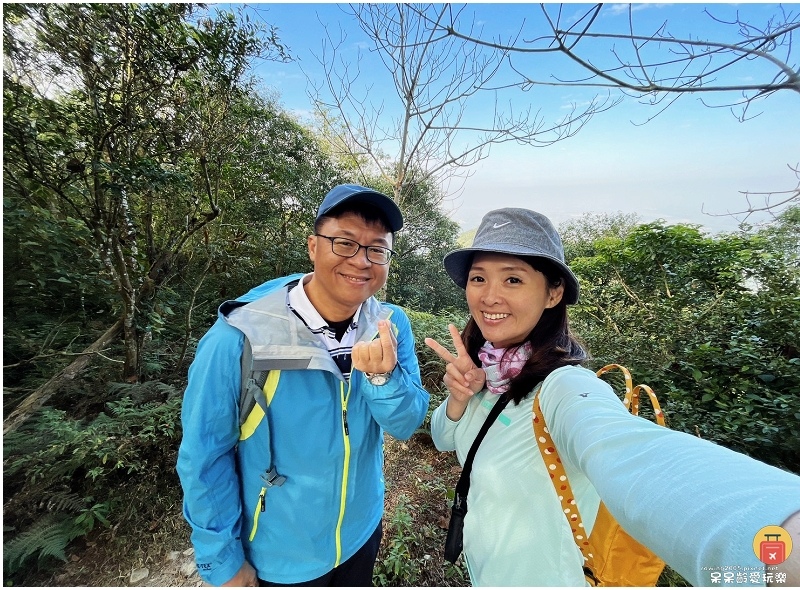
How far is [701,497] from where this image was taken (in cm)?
51

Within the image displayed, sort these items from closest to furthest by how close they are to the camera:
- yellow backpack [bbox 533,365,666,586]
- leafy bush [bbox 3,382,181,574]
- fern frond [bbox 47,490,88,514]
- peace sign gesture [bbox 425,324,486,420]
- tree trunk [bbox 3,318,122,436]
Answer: yellow backpack [bbox 533,365,666,586]
peace sign gesture [bbox 425,324,486,420]
leafy bush [bbox 3,382,181,574]
fern frond [bbox 47,490,88,514]
tree trunk [bbox 3,318,122,436]

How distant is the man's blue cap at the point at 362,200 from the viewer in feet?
3.50

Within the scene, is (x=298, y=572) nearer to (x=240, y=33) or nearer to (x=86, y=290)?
(x=86, y=290)

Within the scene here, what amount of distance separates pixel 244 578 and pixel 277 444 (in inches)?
18.9

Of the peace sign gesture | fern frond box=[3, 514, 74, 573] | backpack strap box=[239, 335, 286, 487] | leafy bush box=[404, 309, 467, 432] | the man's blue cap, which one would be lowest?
fern frond box=[3, 514, 74, 573]

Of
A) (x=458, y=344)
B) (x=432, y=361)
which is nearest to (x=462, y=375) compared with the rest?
(x=458, y=344)

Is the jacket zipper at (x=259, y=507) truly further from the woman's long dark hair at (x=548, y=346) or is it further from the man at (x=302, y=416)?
the woman's long dark hair at (x=548, y=346)

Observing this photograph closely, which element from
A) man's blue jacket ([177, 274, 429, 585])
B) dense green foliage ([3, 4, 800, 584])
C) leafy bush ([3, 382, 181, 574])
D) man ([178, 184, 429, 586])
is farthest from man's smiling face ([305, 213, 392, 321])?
leafy bush ([3, 382, 181, 574])

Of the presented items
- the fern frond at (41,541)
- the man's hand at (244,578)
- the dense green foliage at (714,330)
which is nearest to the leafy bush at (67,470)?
the fern frond at (41,541)

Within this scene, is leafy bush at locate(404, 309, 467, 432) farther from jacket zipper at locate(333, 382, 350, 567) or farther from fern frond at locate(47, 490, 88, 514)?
fern frond at locate(47, 490, 88, 514)

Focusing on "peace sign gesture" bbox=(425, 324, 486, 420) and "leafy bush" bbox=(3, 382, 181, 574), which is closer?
"peace sign gesture" bbox=(425, 324, 486, 420)

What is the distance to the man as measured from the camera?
3.11 feet

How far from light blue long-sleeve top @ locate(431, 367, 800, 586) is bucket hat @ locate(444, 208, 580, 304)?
0.33m

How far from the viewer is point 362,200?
1.11 m
